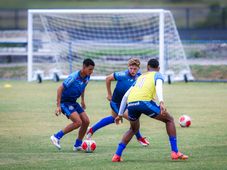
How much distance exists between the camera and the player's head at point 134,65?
14.1 metres


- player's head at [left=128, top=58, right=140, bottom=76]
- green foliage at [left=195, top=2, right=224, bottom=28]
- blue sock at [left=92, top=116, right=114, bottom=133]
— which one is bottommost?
green foliage at [left=195, top=2, right=224, bottom=28]

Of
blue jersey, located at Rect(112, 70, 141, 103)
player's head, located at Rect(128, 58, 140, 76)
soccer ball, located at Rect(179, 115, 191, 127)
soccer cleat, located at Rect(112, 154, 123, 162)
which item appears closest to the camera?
soccer cleat, located at Rect(112, 154, 123, 162)

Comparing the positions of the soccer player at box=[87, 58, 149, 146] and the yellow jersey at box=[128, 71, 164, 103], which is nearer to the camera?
the yellow jersey at box=[128, 71, 164, 103]

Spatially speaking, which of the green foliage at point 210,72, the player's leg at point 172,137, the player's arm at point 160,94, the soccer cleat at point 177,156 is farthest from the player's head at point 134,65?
the green foliage at point 210,72

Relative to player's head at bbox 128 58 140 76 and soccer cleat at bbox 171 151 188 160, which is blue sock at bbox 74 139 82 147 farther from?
soccer cleat at bbox 171 151 188 160

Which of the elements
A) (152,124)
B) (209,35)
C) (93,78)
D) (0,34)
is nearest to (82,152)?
(152,124)

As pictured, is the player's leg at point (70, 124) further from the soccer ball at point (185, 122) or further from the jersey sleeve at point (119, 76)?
the soccer ball at point (185, 122)

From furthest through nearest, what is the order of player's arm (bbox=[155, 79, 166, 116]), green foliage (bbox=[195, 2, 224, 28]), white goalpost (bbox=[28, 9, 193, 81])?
green foliage (bbox=[195, 2, 224, 28])
white goalpost (bbox=[28, 9, 193, 81])
player's arm (bbox=[155, 79, 166, 116])

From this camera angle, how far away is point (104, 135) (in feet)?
54.6

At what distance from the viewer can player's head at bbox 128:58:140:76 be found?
14148 mm

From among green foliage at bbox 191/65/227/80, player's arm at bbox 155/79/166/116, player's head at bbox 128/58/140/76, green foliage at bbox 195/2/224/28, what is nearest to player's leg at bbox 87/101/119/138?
player's head at bbox 128/58/140/76

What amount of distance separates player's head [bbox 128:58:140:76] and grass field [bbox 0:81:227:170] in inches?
54.5

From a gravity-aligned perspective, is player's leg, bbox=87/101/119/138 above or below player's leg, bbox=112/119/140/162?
below

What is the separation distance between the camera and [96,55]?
3419cm
